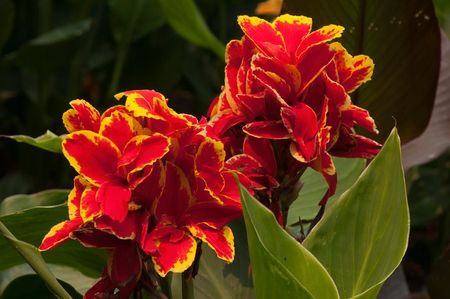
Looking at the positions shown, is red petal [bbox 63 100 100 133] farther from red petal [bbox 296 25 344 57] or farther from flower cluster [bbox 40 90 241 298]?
red petal [bbox 296 25 344 57]

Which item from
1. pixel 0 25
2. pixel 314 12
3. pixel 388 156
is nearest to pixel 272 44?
pixel 388 156

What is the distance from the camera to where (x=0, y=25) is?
70.4 inches

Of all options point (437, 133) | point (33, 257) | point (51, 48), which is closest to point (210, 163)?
point (33, 257)

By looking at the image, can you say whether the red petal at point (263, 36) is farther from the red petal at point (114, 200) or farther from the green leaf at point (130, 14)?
the green leaf at point (130, 14)

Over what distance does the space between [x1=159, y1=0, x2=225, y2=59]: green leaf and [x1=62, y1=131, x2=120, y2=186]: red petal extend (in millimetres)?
783

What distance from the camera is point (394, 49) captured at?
3.07ft

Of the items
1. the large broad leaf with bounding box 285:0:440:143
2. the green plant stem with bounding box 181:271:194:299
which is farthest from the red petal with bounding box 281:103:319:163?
the large broad leaf with bounding box 285:0:440:143

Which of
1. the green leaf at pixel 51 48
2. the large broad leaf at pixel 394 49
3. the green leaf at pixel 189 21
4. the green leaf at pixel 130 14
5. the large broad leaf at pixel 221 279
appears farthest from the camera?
the green leaf at pixel 130 14

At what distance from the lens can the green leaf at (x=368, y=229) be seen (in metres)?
0.59

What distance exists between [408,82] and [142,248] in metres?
0.46

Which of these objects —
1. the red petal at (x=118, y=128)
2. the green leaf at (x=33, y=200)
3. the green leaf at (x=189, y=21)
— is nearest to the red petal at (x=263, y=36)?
the red petal at (x=118, y=128)

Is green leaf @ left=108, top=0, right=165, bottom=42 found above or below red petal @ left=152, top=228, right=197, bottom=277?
below

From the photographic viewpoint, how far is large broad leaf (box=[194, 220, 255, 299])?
78 cm

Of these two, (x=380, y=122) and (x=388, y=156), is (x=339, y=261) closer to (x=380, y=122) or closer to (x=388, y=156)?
(x=388, y=156)
